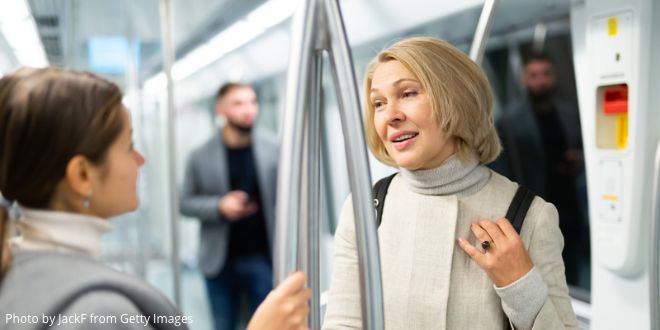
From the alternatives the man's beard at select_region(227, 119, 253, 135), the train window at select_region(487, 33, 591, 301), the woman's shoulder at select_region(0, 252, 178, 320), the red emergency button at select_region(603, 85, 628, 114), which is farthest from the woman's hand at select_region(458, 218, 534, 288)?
the man's beard at select_region(227, 119, 253, 135)

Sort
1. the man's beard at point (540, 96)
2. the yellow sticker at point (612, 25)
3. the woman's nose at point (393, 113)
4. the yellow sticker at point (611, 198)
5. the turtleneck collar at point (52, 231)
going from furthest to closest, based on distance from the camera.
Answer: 1. the man's beard at point (540, 96)
2. the yellow sticker at point (611, 198)
3. the yellow sticker at point (612, 25)
4. the woman's nose at point (393, 113)
5. the turtleneck collar at point (52, 231)

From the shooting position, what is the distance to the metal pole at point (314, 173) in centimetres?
125

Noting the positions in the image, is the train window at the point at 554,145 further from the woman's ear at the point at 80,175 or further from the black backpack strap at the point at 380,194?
the woman's ear at the point at 80,175

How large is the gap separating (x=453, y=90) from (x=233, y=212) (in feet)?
6.02

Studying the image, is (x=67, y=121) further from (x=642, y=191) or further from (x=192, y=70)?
(x=192, y=70)

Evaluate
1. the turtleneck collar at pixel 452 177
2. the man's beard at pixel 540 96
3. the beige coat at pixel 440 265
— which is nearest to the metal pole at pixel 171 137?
the man's beard at pixel 540 96

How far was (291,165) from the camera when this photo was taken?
1175 mm

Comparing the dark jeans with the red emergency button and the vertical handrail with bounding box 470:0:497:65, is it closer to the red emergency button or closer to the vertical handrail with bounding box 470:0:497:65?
the red emergency button

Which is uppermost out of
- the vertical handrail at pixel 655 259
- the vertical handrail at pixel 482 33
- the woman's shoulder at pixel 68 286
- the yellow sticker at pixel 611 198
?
the vertical handrail at pixel 482 33

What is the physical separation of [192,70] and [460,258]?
2.55 m

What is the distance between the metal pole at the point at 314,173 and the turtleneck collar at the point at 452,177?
19cm

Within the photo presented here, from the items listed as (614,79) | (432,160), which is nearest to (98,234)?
(432,160)

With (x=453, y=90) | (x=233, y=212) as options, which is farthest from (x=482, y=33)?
(x=233, y=212)

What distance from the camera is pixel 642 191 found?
2.11 meters
